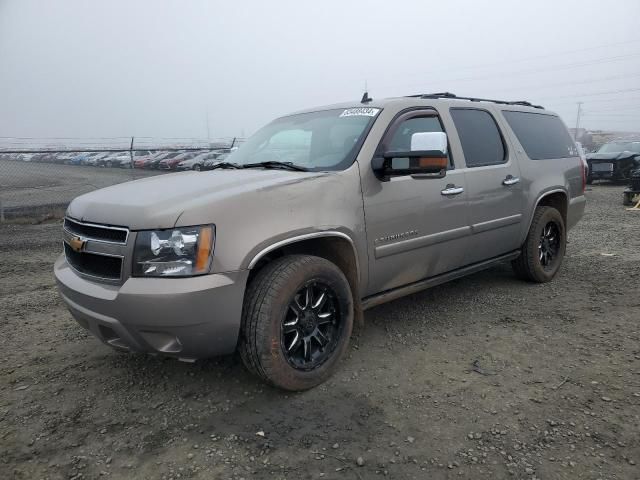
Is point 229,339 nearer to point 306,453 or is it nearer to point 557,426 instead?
point 306,453

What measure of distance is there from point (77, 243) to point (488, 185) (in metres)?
3.18

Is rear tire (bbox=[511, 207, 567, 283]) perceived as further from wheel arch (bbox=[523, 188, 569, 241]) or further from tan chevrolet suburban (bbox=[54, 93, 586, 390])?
tan chevrolet suburban (bbox=[54, 93, 586, 390])

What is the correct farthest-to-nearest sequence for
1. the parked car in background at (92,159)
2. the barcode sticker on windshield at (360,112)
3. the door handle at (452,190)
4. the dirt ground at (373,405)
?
1. the parked car in background at (92,159)
2. the door handle at (452,190)
3. the barcode sticker on windshield at (360,112)
4. the dirt ground at (373,405)

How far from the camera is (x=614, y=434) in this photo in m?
2.41

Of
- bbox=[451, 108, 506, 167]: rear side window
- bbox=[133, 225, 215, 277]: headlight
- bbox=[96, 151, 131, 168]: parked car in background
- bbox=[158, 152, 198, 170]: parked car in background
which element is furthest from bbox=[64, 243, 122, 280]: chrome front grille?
bbox=[96, 151, 131, 168]: parked car in background

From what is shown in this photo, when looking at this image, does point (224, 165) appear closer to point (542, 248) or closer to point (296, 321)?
point (296, 321)

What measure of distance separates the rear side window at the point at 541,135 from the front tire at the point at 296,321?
278 cm

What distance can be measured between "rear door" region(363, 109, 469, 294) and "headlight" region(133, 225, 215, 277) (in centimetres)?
118

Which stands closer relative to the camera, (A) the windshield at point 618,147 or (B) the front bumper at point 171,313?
(B) the front bumper at point 171,313

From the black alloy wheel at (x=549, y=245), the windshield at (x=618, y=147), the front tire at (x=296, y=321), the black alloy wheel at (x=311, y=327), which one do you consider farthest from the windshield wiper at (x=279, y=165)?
the windshield at (x=618, y=147)

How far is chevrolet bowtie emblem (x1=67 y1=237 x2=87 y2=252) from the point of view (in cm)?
272

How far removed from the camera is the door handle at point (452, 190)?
12.0 ft

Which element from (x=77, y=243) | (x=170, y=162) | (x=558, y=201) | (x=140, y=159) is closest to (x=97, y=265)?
(x=77, y=243)

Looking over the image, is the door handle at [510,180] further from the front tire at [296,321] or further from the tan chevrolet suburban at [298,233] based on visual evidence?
the front tire at [296,321]
